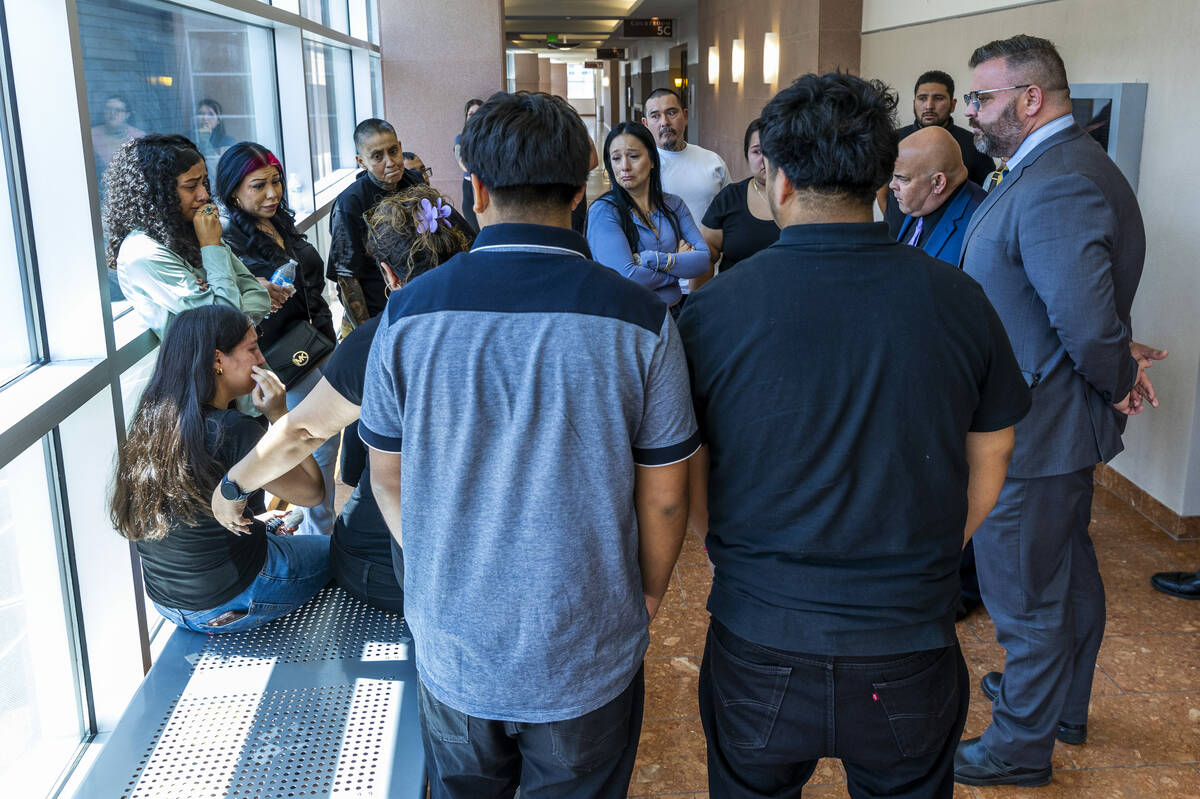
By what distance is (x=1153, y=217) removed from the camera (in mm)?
4219

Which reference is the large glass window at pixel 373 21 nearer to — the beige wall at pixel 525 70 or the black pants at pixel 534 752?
the black pants at pixel 534 752

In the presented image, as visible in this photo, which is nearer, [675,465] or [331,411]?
[675,465]

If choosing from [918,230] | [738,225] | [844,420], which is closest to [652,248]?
[738,225]

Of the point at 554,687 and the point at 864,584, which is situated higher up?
the point at 864,584

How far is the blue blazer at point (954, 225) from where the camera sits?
→ 10.6 feet

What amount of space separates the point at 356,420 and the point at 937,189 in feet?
6.67

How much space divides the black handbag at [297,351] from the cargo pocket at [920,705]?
2.85 meters

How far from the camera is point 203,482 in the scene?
8.30ft

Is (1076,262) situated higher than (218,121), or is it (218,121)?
(218,121)

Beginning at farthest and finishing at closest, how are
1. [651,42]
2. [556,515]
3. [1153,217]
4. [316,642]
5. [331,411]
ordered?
[651,42] → [1153,217] → [316,642] → [331,411] → [556,515]

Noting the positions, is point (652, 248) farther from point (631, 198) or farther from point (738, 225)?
point (738, 225)

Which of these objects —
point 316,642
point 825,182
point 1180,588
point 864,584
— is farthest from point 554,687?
point 1180,588

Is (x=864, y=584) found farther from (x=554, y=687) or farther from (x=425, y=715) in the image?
(x=425, y=715)

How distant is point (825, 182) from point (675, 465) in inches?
20.1
